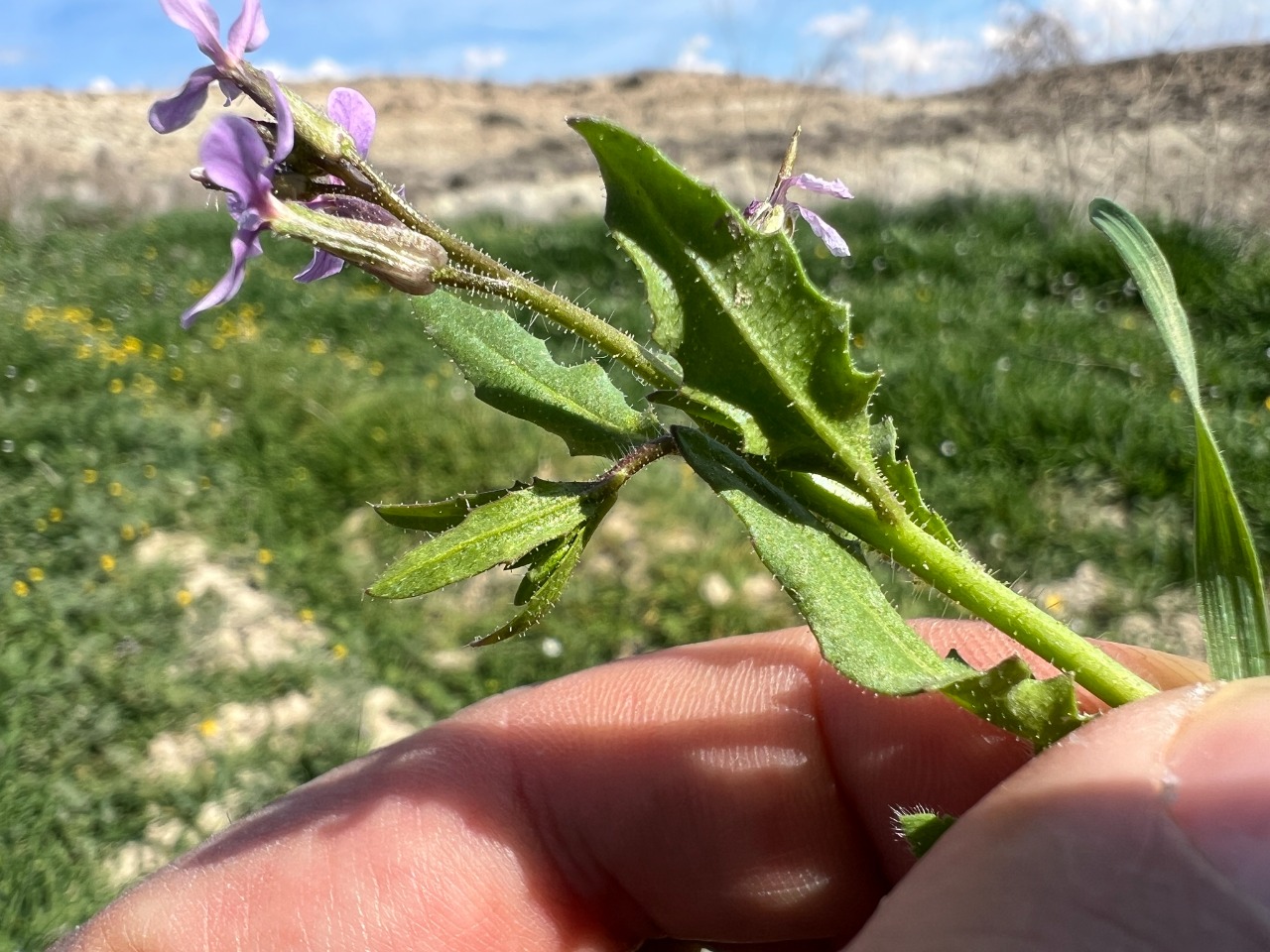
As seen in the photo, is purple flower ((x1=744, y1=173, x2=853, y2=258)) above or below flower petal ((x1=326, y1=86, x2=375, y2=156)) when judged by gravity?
below

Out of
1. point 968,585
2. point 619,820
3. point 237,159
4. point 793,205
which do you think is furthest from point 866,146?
point 237,159

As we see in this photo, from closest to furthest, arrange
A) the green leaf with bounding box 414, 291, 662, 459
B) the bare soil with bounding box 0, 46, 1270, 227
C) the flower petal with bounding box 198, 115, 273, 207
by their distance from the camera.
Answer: the flower petal with bounding box 198, 115, 273, 207 → the green leaf with bounding box 414, 291, 662, 459 → the bare soil with bounding box 0, 46, 1270, 227

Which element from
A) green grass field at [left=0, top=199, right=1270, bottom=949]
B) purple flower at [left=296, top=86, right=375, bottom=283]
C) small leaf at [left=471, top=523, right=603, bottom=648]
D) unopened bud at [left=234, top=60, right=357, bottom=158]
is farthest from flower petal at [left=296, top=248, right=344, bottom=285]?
green grass field at [left=0, top=199, right=1270, bottom=949]

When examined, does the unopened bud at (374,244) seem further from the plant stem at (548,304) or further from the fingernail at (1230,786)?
the fingernail at (1230,786)

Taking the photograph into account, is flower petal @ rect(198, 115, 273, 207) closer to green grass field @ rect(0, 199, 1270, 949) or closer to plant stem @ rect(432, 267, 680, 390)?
plant stem @ rect(432, 267, 680, 390)

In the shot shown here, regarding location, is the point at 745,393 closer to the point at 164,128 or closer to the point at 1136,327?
the point at 164,128

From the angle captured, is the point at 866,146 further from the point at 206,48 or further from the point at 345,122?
the point at 206,48

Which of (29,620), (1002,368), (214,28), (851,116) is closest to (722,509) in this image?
(1002,368)
